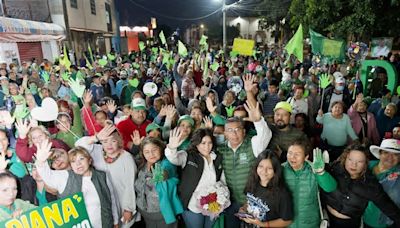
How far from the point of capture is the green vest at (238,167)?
11.0 ft

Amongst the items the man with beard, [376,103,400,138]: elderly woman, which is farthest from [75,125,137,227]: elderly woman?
[376,103,400,138]: elderly woman

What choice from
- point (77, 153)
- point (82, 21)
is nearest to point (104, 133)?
point (77, 153)

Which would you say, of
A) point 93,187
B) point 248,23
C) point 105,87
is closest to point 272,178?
point 93,187

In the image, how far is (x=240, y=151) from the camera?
3.36 m

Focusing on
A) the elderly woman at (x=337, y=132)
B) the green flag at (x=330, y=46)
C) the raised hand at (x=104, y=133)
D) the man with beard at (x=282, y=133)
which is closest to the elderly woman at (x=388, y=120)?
the elderly woman at (x=337, y=132)

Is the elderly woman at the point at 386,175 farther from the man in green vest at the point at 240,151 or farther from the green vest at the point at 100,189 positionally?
the green vest at the point at 100,189

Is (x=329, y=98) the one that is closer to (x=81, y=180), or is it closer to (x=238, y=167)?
(x=238, y=167)

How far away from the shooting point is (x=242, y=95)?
21.7 ft

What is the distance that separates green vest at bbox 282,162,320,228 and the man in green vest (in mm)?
483

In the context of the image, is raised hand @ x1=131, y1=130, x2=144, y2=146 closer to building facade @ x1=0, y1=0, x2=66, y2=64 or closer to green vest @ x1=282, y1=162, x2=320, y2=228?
green vest @ x1=282, y1=162, x2=320, y2=228

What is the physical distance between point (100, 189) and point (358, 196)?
7.97ft

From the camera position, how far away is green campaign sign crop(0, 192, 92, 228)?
2588mm

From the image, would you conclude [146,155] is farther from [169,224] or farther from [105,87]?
[105,87]

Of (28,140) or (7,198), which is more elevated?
(28,140)
